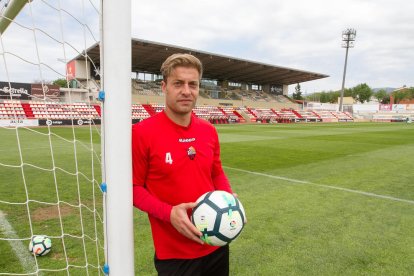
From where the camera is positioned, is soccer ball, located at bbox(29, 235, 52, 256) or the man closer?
the man

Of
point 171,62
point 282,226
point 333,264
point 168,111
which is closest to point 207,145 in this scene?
point 168,111

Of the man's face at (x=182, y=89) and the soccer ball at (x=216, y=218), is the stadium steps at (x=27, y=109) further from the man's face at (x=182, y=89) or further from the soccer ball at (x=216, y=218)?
the soccer ball at (x=216, y=218)

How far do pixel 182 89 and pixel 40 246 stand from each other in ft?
8.17

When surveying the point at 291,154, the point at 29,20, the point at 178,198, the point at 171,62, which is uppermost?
the point at 29,20

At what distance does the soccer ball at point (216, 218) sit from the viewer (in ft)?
→ 5.79

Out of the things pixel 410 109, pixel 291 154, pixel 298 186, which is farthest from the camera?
pixel 410 109

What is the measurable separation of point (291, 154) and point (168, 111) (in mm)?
9385

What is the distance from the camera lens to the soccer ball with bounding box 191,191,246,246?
176 cm

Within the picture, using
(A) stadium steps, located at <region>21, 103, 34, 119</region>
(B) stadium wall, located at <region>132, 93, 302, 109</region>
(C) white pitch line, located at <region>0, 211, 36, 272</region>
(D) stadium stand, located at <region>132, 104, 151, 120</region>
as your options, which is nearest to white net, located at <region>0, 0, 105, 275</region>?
(C) white pitch line, located at <region>0, 211, 36, 272</region>

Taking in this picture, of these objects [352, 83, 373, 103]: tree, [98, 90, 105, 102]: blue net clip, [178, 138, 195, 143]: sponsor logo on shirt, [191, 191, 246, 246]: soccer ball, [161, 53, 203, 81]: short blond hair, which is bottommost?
[191, 191, 246, 246]: soccer ball

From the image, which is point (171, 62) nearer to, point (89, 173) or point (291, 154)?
point (89, 173)

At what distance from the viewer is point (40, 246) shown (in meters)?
3.21

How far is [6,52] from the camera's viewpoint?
2.17 metres

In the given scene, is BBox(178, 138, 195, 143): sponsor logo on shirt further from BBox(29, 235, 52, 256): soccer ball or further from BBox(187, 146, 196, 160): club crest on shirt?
BBox(29, 235, 52, 256): soccer ball
